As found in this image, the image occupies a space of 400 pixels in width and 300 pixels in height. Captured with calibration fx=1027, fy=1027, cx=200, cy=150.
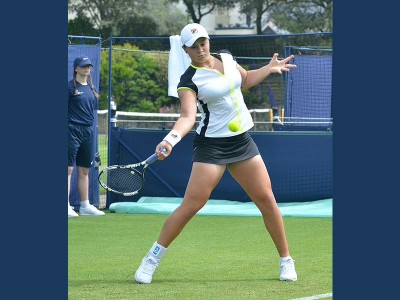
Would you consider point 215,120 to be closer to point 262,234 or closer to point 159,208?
point 262,234

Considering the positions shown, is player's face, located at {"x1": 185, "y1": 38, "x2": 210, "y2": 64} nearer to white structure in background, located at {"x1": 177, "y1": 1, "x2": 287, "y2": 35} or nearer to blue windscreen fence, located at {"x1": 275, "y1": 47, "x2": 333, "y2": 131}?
blue windscreen fence, located at {"x1": 275, "y1": 47, "x2": 333, "y2": 131}

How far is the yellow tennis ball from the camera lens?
26.1 feet

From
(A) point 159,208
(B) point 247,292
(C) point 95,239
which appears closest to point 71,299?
(B) point 247,292

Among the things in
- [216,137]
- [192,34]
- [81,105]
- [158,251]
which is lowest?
[158,251]

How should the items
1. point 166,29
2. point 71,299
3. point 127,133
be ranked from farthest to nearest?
point 166,29
point 127,133
point 71,299

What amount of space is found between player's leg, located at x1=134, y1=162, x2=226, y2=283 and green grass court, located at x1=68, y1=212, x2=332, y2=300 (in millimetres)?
139

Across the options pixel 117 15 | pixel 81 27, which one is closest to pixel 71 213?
pixel 81 27

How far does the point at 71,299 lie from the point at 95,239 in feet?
12.8

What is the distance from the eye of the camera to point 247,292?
7602 millimetres

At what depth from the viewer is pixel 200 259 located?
9531 millimetres

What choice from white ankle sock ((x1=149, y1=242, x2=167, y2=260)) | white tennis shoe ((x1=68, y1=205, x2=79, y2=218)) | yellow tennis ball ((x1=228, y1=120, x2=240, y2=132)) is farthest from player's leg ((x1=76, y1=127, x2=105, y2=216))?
yellow tennis ball ((x1=228, y1=120, x2=240, y2=132))

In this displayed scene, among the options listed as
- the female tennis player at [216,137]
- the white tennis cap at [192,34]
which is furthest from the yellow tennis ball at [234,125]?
the white tennis cap at [192,34]

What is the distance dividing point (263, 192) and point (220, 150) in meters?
0.47

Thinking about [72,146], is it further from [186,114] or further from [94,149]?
[186,114]
